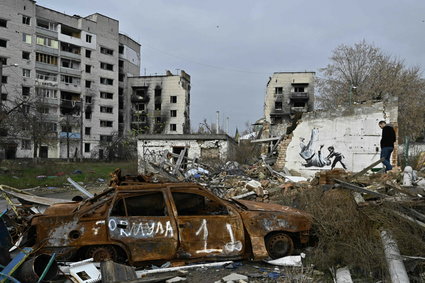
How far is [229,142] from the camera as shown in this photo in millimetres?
24781

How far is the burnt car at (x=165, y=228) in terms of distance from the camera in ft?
18.7

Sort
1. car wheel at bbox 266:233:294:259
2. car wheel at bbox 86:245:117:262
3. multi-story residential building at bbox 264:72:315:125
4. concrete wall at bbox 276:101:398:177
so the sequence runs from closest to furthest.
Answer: car wheel at bbox 86:245:117:262 → car wheel at bbox 266:233:294:259 → concrete wall at bbox 276:101:398:177 → multi-story residential building at bbox 264:72:315:125

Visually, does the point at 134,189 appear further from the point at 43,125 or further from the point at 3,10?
the point at 3,10

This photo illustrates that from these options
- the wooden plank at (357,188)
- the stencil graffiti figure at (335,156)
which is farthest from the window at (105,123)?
the wooden plank at (357,188)

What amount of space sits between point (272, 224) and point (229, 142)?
18581 millimetres

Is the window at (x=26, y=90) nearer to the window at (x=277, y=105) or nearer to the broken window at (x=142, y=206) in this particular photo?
the window at (x=277, y=105)

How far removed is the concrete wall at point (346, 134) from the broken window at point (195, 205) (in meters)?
11.1

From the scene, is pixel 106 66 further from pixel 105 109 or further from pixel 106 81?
pixel 105 109

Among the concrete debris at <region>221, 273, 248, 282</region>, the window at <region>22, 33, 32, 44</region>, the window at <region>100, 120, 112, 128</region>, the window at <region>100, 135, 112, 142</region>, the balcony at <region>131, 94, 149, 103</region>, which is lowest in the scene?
the concrete debris at <region>221, 273, 248, 282</region>

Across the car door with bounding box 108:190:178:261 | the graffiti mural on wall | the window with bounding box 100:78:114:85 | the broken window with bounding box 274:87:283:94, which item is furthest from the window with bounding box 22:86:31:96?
the car door with bounding box 108:190:178:261

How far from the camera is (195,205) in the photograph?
647 centimetres

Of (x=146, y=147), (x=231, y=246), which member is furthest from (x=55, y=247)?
(x=146, y=147)

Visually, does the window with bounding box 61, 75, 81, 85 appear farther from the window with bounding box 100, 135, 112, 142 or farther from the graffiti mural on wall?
the graffiti mural on wall

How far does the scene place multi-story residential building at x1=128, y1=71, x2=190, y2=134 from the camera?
64250 millimetres
